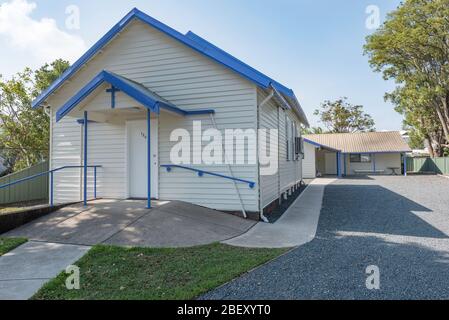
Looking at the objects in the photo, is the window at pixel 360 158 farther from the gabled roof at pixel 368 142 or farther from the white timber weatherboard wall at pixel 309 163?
the white timber weatherboard wall at pixel 309 163

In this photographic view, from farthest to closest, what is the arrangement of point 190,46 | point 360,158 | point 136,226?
point 360,158, point 190,46, point 136,226

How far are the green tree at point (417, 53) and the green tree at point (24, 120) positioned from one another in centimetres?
2681

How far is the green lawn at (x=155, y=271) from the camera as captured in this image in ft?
11.1

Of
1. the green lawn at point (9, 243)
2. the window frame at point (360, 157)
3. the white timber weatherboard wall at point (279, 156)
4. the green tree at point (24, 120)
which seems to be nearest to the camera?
the green lawn at point (9, 243)

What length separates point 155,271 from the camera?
158 inches

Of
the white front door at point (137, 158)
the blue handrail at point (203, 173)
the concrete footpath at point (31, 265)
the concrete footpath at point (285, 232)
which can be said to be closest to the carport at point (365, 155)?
the concrete footpath at point (285, 232)

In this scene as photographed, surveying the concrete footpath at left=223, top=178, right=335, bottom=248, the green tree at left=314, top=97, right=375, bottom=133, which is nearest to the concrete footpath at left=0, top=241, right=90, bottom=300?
→ the concrete footpath at left=223, top=178, right=335, bottom=248

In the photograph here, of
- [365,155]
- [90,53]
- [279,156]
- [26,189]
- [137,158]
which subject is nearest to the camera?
[137,158]

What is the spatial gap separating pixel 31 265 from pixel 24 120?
53.6 ft

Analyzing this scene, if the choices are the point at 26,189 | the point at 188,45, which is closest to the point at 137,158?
the point at 188,45

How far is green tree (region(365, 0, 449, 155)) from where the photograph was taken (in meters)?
21.9

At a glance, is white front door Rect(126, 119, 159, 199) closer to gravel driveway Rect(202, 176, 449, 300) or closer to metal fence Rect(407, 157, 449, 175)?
gravel driveway Rect(202, 176, 449, 300)

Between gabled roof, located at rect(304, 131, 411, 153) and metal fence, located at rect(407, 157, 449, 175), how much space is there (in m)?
3.37

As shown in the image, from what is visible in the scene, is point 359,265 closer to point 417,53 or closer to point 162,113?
point 162,113
